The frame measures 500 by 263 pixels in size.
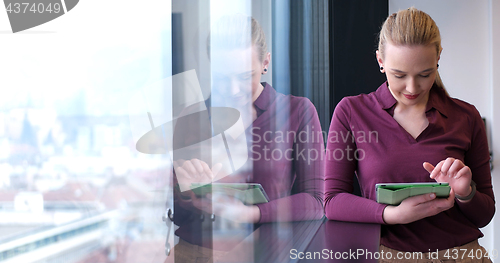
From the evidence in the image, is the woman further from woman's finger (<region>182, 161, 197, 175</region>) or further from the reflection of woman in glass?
woman's finger (<region>182, 161, 197, 175</region>)

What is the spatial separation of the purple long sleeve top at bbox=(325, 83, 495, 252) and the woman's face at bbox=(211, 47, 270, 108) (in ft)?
1.16

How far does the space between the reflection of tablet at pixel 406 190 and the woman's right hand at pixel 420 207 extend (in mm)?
12

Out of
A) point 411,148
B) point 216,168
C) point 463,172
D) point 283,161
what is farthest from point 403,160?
point 216,168

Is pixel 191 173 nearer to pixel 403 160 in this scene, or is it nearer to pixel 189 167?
pixel 189 167

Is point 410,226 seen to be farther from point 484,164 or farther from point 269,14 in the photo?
point 269,14

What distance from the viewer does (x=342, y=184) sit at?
109cm

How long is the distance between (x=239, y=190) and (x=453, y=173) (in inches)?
22.3

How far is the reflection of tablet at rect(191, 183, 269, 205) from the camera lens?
21.0 inches

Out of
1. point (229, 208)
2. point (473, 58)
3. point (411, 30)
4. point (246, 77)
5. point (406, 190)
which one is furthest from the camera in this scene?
point (473, 58)

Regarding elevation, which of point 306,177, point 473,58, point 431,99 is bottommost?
point 306,177

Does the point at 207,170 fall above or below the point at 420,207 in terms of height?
above

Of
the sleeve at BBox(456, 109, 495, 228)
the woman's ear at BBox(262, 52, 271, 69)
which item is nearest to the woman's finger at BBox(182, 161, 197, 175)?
the woman's ear at BBox(262, 52, 271, 69)

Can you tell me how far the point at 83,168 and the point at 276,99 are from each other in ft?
2.55

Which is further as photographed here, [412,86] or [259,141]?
[412,86]
